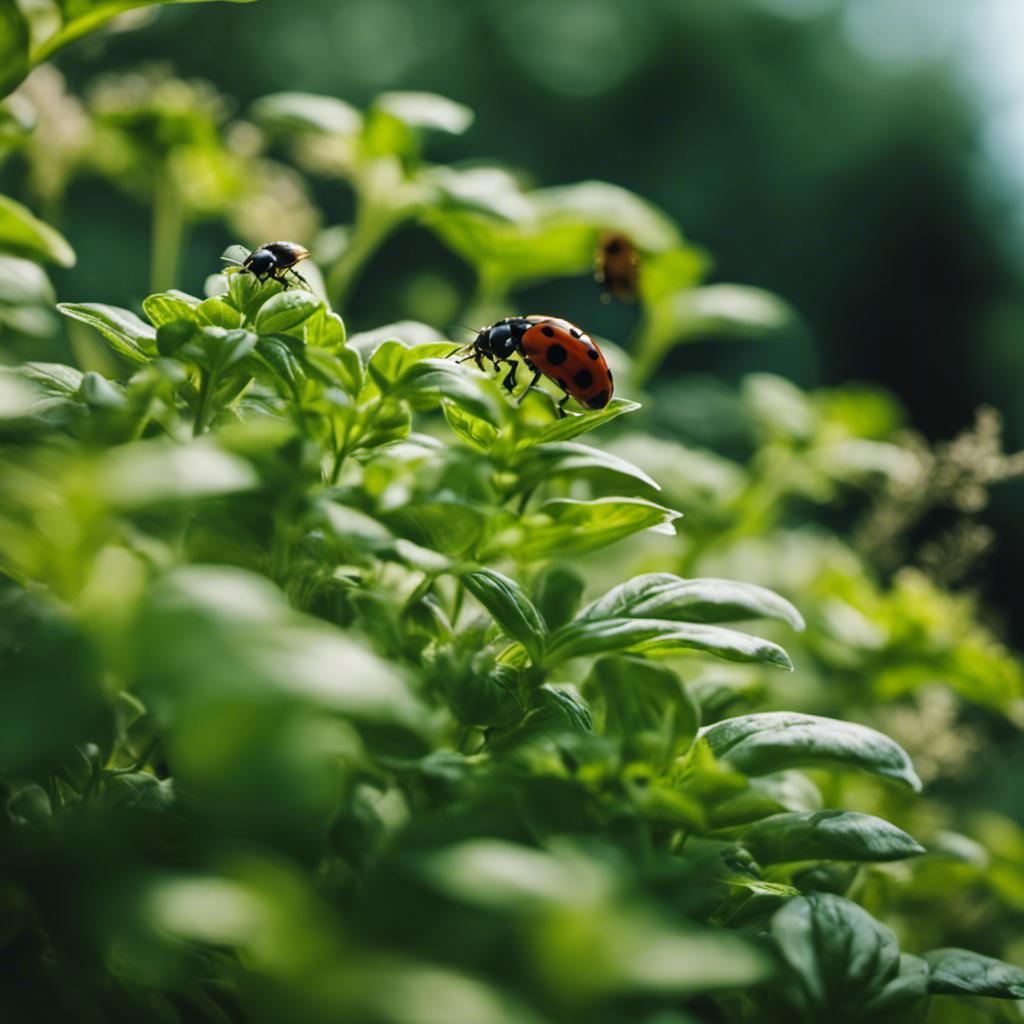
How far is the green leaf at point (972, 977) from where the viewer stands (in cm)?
37

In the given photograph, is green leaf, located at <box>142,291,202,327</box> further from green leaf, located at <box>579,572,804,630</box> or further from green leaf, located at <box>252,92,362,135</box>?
green leaf, located at <box>252,92,362,135</box>

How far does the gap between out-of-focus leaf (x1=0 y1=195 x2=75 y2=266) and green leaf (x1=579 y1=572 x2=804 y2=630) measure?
47 centimetres

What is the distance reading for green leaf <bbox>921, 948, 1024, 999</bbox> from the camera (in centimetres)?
37

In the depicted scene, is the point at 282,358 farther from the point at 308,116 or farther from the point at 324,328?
the point at 308,116

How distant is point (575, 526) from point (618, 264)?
913 mm

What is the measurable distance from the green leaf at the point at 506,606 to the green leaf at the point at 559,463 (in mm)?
46

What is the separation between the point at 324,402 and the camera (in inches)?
14.3

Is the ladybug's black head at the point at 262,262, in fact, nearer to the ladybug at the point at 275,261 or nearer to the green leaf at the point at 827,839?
the ladybug at the point at 275,261

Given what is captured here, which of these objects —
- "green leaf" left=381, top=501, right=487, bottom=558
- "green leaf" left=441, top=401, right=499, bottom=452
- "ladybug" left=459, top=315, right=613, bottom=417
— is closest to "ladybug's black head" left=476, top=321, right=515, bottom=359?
"ladybug" left=459, top=315, right=613, bottom=417

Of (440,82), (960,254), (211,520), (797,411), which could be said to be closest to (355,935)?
(211,520)

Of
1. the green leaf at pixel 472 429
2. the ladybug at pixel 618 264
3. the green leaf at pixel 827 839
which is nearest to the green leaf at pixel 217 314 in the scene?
the green leaf at pixel 472 429

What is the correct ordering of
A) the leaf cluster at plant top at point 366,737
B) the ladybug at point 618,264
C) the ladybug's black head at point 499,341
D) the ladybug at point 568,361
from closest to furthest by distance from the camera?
the leaf cluster at plant top at point 366,737 → the ladybug at point 568,361 → the ladybug's black head at point 499,341 → the ladybug at point 618,264

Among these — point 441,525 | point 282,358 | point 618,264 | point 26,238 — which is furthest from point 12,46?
point 618,264

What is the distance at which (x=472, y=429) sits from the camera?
0.43 m
